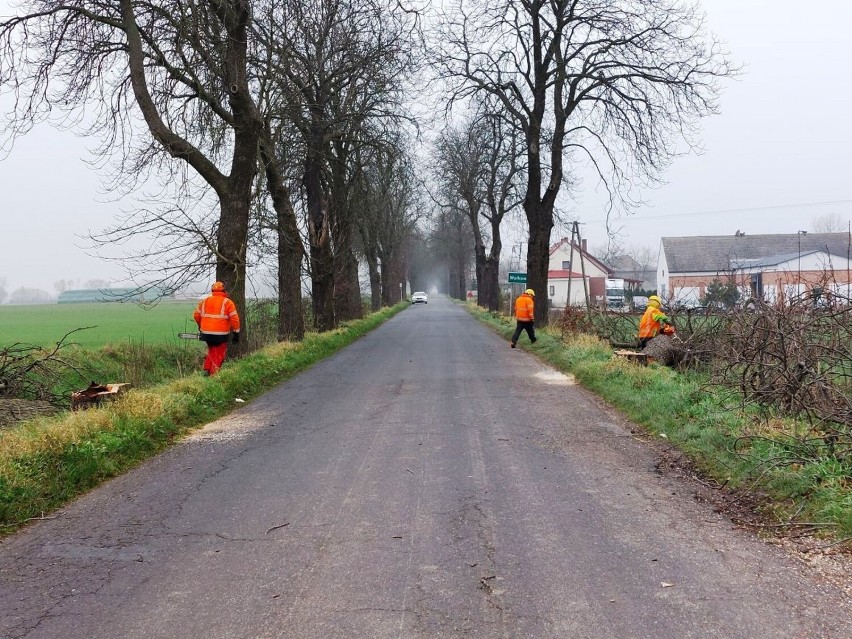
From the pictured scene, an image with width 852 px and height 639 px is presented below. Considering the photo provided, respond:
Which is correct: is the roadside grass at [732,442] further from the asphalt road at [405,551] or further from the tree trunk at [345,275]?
the tree trunk at [345,275]

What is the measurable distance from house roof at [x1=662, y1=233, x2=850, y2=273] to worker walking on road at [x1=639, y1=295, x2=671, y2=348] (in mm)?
42348

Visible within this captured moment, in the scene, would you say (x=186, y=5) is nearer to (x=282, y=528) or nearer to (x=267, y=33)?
(x=267, y=33)

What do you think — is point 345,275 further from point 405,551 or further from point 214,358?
point 405,551

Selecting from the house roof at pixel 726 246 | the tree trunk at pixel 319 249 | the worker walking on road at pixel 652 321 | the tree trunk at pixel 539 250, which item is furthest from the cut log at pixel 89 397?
the house roof at pixel 726 246

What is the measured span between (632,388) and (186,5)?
9730mm

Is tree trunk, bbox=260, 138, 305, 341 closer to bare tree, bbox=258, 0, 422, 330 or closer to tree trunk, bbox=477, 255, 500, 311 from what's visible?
bare tree, bbox=258, 0, 422, 330

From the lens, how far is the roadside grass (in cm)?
504

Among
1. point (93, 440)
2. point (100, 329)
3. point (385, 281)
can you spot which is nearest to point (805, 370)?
point (93, 440)

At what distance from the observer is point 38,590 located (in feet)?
13.2

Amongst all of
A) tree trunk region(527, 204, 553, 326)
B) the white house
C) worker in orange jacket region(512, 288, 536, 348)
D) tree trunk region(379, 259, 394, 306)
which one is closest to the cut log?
worker in orange jacket region(512, 288, 536, 348)

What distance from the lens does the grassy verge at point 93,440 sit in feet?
18.4

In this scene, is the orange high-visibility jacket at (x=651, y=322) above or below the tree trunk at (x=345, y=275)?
below

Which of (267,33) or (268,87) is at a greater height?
(267,33)

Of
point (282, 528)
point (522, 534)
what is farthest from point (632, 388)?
point (282, 528)
